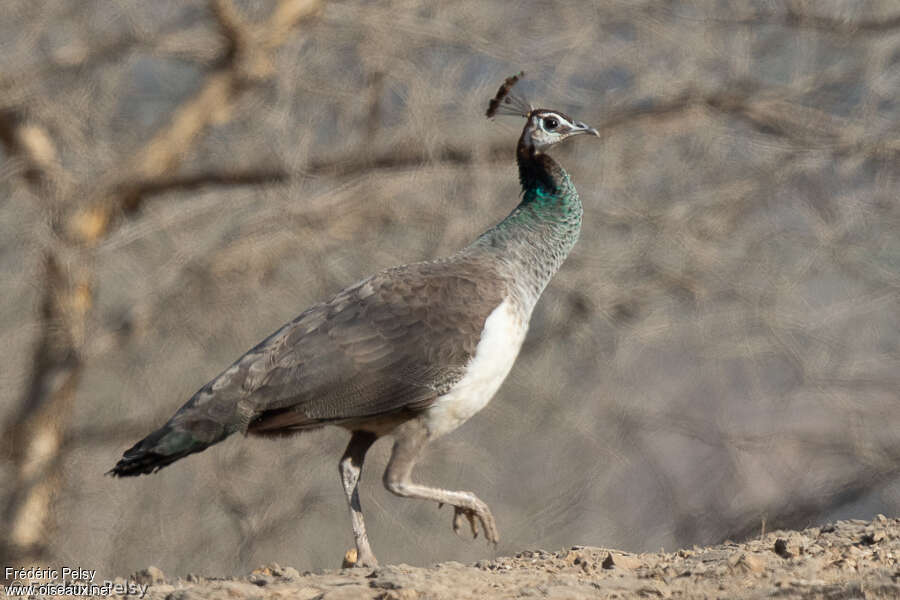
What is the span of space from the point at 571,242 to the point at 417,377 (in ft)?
3.62

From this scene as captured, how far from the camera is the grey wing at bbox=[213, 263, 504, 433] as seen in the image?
4.66 meters

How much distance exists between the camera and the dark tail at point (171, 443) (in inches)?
182

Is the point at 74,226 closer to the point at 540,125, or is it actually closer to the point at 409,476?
the point at 540,125

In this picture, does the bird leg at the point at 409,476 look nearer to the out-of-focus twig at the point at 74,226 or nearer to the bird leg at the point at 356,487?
the bird leg at the point at 356,487

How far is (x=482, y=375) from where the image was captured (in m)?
4.77

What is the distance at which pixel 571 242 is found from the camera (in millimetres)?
5406

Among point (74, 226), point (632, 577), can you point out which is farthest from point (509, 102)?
point (74, 226)

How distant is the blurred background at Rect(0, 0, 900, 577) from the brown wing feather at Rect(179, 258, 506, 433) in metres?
3.75

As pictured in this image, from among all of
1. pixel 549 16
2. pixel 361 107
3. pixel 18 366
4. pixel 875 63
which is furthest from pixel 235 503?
pixel 875 63

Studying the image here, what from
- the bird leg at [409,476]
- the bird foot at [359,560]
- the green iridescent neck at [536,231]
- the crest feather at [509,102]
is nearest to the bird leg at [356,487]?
the bird foot at [359,560]

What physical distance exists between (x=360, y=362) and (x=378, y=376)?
86mm

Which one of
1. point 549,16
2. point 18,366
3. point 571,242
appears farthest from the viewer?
point 549,16

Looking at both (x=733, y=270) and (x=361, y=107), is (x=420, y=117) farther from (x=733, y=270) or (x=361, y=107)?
(x=733, y=270)

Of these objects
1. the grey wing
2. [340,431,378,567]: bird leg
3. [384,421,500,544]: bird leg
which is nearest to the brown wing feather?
the grey wing
